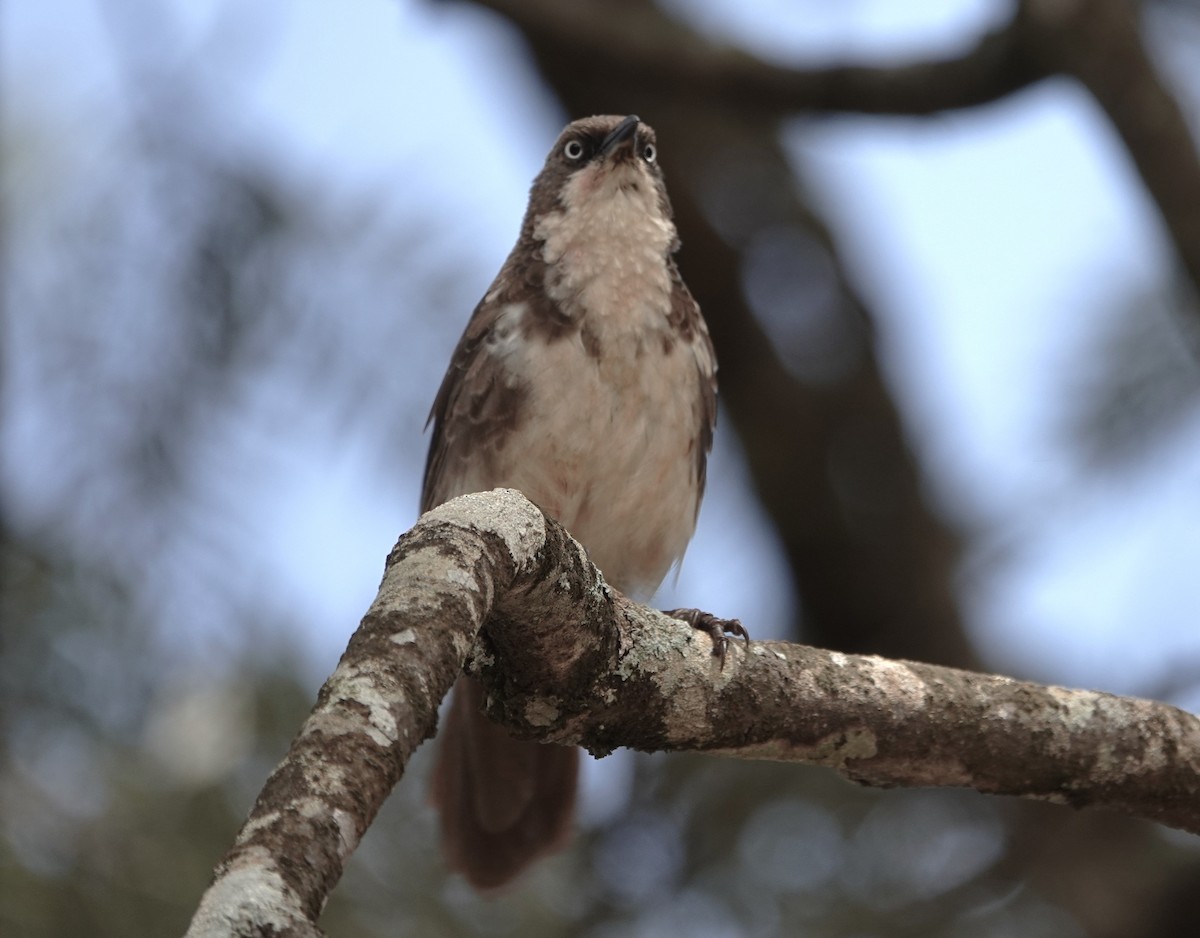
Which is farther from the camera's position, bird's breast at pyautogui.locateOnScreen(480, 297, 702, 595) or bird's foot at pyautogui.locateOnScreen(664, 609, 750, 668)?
bird's breast at pyautogui.locateOnScreen(480, 297, 702, 595)

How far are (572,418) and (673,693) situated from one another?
128 centimetres

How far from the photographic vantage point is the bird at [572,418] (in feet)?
13.9

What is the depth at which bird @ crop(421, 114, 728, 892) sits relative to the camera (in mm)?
4238

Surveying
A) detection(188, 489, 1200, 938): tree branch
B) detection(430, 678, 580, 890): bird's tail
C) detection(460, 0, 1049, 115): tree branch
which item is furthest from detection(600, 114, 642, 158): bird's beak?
detection(188, 489, 1200, 938): tree branch

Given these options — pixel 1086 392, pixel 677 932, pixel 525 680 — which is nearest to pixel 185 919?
pixel 525 680

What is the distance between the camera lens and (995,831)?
206 inches

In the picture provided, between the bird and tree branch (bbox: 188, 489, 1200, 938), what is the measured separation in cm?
116

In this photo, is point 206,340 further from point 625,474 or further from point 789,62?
point 789,62

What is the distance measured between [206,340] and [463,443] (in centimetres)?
83

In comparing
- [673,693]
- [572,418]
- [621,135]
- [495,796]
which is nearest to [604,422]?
[572,418]

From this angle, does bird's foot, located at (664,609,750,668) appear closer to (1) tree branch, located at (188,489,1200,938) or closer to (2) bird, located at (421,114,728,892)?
(1) tree branch, located at (188,489,1200,938)

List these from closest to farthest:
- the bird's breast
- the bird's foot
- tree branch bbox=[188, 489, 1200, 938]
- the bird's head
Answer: tree branch bbox=[188, 489, 1200, 938], the bird's foot, the bird's breast, the bird's head

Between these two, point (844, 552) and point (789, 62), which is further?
point (844, 552)

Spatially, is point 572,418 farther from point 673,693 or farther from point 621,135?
point 673,693
